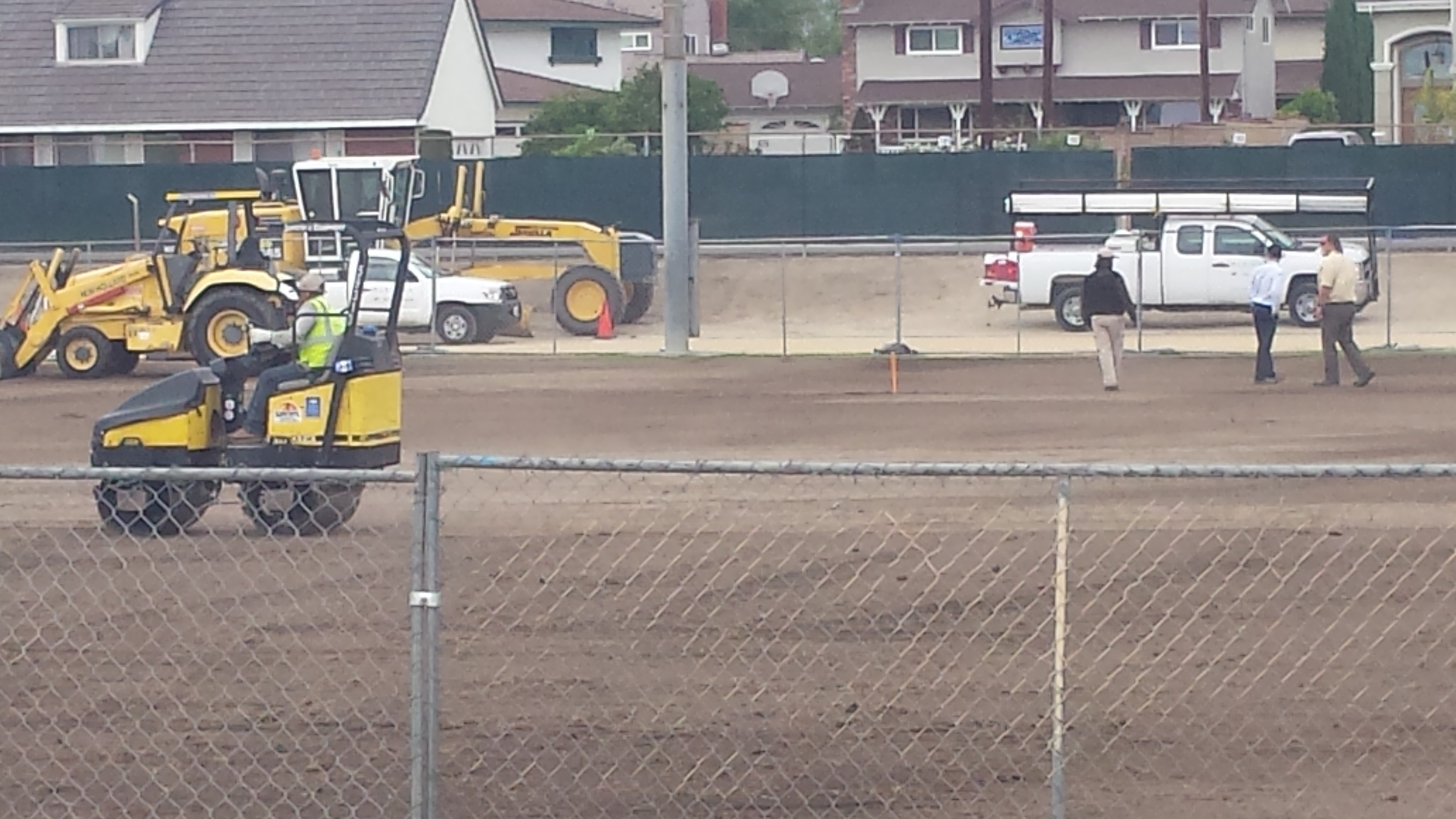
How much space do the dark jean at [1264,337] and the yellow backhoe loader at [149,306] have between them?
11.7 metres

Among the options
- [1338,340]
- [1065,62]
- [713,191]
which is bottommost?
[1338,340]

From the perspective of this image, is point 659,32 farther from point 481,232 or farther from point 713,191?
point 481,232

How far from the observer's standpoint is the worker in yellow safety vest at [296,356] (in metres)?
13.9

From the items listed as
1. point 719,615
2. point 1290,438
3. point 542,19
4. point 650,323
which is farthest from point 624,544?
point 542,19

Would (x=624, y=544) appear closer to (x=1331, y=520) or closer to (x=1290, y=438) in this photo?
(x=1331, y=520)

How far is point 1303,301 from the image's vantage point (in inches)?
1391

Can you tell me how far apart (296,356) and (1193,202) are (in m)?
27.2

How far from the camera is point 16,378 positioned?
2831 cm

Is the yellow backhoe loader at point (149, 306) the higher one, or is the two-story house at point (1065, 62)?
the two-story house at point (1065, 62)

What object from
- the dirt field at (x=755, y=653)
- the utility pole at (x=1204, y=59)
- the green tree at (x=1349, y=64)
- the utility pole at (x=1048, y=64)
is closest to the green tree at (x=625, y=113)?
the utility pole at (x=1048, y=64)

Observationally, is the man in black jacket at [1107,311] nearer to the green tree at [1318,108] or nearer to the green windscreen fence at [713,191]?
the green windscreen fence at [713,191]

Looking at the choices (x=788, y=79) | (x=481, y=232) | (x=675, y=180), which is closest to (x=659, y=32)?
(x=788, y=79)

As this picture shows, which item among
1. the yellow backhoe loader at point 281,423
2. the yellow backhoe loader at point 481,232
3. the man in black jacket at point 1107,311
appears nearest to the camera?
the yellow backhoe loader at point 281,423

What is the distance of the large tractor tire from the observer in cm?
3622
